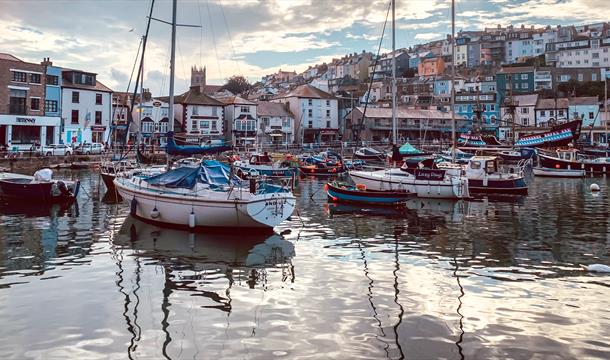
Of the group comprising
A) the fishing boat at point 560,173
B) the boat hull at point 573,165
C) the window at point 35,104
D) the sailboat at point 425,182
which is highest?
the window at point 35,104

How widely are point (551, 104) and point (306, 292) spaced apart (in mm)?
108568

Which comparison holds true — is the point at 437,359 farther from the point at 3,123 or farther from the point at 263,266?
the point at 3,123

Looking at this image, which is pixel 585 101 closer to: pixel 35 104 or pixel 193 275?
pixel 35 104

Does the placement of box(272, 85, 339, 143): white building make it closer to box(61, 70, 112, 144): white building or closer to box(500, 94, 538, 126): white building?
box(61, 70, 112, 144): white building

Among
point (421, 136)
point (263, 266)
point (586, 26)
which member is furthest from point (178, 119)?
point (586, 26)

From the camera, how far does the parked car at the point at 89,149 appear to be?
61.5 meters

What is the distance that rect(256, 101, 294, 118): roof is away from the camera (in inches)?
3674

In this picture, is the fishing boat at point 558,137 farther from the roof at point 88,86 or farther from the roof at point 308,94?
the roof at point 88,86

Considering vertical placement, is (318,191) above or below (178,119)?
below

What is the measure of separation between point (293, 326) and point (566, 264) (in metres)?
10.2

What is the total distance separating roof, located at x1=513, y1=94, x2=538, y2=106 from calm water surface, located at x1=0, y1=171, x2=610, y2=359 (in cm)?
9326

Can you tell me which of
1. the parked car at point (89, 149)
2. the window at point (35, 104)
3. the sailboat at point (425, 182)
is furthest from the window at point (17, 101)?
the sailboat at point (425, 182)

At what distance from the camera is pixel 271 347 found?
8.66 metres

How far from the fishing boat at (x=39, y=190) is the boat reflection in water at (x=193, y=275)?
1071 cm
